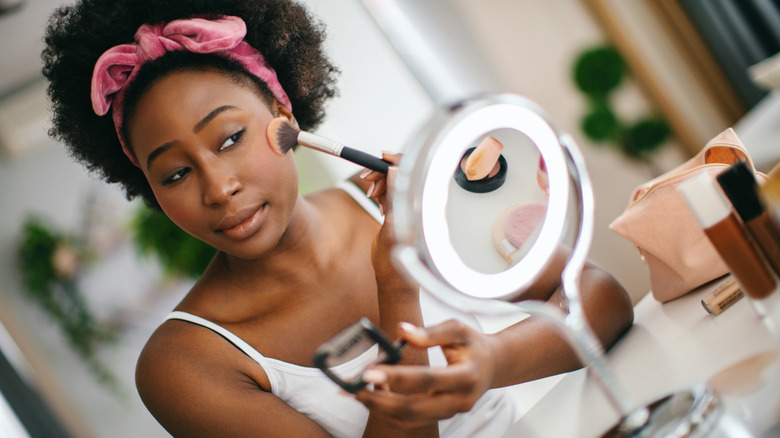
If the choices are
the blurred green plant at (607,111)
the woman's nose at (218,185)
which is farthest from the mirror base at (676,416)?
the blurred green plant at (607,111)

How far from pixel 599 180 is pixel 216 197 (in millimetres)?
1422

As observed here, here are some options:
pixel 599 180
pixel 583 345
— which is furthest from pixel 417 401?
pixel 599 180

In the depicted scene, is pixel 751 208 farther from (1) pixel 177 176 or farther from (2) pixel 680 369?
(1) pixel 177 176

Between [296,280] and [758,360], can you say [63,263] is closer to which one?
[296,280]

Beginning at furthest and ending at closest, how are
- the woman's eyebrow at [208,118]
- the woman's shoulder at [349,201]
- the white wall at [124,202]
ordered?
1. the woman's shoulder at [349,201]
2. the white wall at [124,202]
3. the woman's eyebrow at [208,118]

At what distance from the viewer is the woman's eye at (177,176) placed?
584mm

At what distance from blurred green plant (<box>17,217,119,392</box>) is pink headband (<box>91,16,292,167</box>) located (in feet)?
0.54

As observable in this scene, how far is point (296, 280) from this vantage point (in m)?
0.74

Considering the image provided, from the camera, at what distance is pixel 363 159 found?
1.93 feet

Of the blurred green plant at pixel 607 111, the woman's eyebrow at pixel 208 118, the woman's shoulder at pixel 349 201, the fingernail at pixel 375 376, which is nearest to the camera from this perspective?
the fingernail at pixel 375 376

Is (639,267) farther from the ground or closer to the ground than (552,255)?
closer to the ground

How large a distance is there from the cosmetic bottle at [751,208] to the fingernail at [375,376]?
1.12 feet

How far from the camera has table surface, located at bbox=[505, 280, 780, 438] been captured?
452 mm

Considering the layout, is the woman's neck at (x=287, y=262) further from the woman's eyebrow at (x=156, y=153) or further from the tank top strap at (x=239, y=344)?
the woman's eyebrow at (x=156, y=153)
